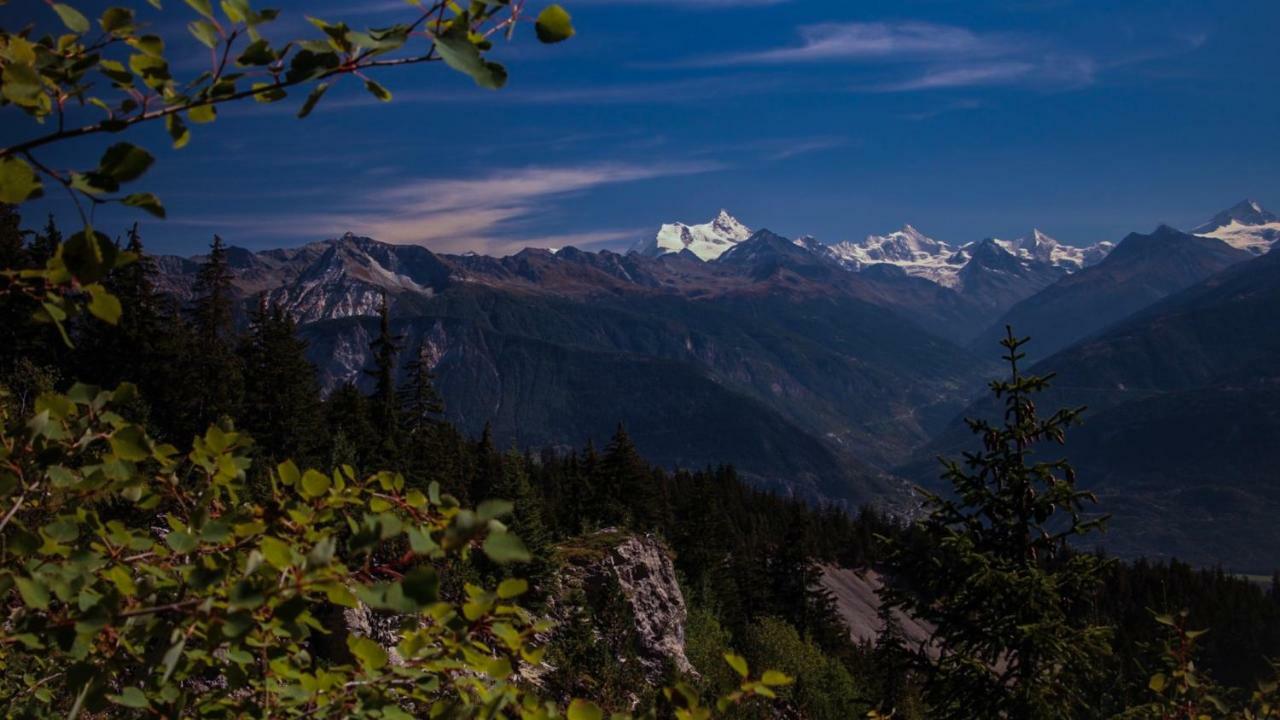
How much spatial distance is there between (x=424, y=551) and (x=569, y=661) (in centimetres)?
2222

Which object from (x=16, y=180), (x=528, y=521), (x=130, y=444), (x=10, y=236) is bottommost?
(x=528, y=521)

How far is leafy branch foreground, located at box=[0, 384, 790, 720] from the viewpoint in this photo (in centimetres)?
181

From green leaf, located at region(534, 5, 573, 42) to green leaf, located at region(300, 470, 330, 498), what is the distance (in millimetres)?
1538

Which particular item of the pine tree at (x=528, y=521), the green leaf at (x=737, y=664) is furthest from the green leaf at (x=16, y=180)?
the pine tree at (x=528, y=521)

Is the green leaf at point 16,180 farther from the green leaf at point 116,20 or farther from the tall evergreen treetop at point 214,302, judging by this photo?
the tall evergreen treetop at point 214,302

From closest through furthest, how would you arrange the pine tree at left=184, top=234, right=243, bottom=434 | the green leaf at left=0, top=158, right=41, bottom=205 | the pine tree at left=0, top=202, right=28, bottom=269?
the green leaf at left=0, top=158, right=41, bottom=205 < the pine tree at left=0, top=202, right=28, bottom=269 < the pine tree at left=184, top=234, right=243, bottom=434

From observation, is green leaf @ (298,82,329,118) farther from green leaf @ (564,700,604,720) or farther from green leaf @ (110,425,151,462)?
green leaf @ (564,700,604,720)

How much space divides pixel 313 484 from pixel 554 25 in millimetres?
1633

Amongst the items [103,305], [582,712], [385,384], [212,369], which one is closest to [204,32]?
[103,305]

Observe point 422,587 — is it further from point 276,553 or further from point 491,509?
point 276,553

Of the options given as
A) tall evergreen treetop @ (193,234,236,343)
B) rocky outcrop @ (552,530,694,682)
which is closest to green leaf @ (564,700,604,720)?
rocky outcrop @ (552,530,694,682)

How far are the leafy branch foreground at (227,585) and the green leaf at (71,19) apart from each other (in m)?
1.07

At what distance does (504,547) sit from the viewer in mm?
1745

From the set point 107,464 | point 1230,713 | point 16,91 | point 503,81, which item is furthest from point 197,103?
point 1230,713
